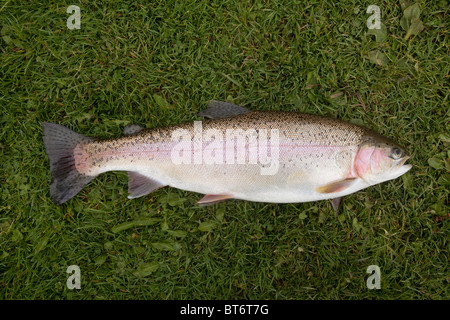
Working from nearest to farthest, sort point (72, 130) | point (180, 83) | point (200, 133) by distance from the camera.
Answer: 1. point (200, 133)
2. point (72, 130)
3. point (180, 83)

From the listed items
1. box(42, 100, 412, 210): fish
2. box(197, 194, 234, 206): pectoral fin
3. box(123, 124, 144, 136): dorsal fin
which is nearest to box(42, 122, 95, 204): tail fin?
box(42, 100, 412, 210): fish

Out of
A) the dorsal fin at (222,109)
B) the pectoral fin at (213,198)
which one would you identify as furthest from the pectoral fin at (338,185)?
the dorsal fin at (222,109)

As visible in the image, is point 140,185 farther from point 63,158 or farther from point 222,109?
point 222,109

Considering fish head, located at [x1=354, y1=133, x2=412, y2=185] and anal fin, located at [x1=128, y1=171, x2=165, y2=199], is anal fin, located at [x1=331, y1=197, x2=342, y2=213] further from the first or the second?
anal fin, located at [x1=128, y1=171, x2=165, y2=199]

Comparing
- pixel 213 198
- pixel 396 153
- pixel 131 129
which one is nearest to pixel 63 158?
pixel 131 129

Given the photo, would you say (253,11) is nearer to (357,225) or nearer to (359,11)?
(359,11)

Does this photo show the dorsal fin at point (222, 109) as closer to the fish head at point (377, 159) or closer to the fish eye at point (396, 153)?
the fish head at point (377, 159)
